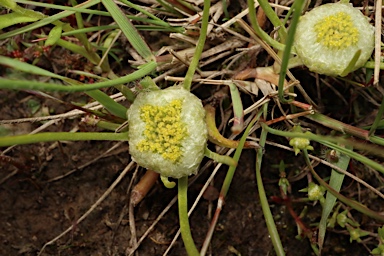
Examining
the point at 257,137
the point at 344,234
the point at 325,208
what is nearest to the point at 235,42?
the point at 257,137

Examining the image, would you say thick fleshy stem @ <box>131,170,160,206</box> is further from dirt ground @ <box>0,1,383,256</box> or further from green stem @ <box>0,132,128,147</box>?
green stem @ <box>0,132,128,147</box>

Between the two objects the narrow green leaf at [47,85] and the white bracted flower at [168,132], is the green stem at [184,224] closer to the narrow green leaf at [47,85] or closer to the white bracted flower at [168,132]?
the white bracted flower at [168,132]

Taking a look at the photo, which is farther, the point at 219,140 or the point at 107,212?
the point at 107,212

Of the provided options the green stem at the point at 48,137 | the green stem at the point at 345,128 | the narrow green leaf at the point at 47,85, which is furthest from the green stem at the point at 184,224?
the green stem at the point at 345,128

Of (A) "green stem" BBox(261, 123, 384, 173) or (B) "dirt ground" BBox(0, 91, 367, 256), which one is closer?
(A) "green stem" BBox(261, 123, 384, 173)

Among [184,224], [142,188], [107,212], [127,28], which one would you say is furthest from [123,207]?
[127,28]

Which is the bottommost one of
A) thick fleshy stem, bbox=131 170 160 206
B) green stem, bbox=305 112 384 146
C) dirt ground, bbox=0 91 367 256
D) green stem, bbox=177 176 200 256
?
dirt ground, bbox=0 91 367 256

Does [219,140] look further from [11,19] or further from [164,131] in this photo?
[11,19]

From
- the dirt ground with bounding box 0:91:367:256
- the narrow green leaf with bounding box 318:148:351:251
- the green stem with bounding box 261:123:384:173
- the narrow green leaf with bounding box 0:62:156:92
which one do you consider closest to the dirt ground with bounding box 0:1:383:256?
the dirt ground with bounding box 0:91:367:256
